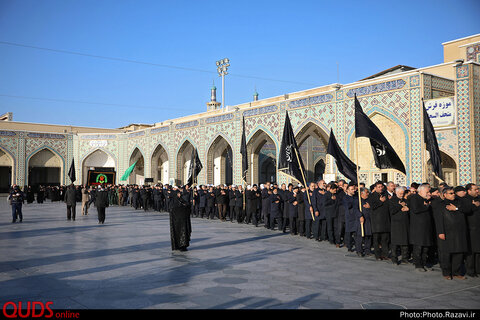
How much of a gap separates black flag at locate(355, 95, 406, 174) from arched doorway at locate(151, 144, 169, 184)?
20569 millimetres

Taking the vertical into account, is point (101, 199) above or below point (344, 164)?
below

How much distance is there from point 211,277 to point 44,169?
117 ft

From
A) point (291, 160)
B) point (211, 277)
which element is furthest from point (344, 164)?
point (211, 277)

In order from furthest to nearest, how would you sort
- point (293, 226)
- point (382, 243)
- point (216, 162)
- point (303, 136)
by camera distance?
point (216, 162)
point (303, 136)
point (293, 226)
point (382, 243)

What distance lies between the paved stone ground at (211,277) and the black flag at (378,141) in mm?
2183

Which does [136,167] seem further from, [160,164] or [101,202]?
[101,202]

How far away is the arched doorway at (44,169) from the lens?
33.6 metres

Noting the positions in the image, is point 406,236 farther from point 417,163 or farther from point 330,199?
point 417,163

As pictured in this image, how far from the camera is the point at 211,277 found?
19.7ft

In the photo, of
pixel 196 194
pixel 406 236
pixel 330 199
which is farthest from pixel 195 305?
pixel 196 194

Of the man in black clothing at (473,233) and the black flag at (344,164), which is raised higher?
the black flag at (344,164)

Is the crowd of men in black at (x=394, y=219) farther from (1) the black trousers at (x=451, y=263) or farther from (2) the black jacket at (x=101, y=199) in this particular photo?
Answer: (2) the black jacket at (x=101, y=199)

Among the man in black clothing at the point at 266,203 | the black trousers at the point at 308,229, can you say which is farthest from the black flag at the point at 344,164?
the man in black clothing at the point at 266,203
